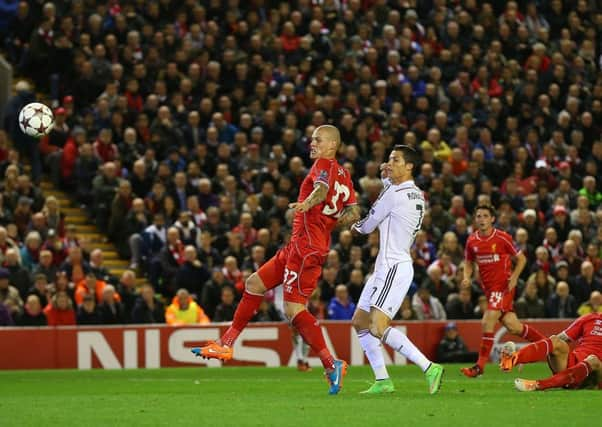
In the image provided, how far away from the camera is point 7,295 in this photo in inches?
806

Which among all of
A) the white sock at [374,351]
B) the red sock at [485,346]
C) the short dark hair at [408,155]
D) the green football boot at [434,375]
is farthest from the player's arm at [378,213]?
the red sock at [485,346]

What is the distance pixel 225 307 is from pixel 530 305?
5.50 metres

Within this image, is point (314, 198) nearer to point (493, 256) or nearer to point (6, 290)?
point (493, 256)

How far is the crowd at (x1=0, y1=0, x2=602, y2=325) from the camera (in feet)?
72.5

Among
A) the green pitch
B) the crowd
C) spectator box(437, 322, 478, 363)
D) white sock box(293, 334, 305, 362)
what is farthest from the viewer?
the crowd

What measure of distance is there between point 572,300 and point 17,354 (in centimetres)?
964

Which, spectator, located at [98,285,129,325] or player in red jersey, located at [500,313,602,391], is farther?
spectator, located at [98,285,129,325]

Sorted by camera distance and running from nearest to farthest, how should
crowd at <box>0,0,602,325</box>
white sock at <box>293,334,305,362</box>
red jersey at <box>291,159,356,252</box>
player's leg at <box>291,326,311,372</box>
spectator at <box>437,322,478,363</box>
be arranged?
1. red jersey at <box>291,159,356,252</box>
2. player's leg at <box>291,326,311,372</box>
3. white sock at <box>293,334,305,362</box>
4. spectator at <box>437,322,478,363</box>
5. crowd at <box>0,0,602,325</box>

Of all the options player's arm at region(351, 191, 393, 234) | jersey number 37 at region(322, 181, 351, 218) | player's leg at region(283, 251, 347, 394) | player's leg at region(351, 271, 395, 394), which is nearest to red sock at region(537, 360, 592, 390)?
player's leg at region(351, 271, 395, 394)

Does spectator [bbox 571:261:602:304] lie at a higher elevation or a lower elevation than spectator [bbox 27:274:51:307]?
lower

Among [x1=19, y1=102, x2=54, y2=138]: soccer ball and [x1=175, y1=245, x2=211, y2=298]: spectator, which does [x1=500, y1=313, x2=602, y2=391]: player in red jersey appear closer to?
[x1=19, y1=102, x2=54, y2=138]: soccer ball

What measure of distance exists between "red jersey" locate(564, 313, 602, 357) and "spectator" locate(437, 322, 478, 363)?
8182 mm

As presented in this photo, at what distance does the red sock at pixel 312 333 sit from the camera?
41.8ft

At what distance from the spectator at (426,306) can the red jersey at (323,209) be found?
10.1 m
